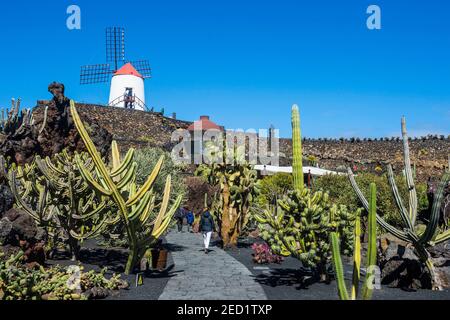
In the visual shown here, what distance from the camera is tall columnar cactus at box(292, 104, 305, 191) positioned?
9.92 meters

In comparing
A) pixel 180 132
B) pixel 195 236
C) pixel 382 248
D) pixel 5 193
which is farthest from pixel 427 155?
pixel 5 193

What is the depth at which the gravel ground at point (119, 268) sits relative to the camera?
8.08m

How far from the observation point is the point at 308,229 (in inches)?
338

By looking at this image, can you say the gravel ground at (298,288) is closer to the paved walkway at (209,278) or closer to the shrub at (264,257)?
the paved walkway at (209,278)

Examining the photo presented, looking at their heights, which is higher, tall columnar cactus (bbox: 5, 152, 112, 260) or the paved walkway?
tall columnar cactus (bbox: 5, 152, 112, 260)

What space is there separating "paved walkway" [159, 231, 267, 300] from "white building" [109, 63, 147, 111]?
3950 cm

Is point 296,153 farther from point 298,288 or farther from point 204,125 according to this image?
point 204,125

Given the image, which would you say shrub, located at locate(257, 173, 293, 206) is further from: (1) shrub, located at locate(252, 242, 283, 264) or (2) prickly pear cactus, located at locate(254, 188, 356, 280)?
(2) prickly pear cactus, located at locate(254, 188, 356, 280)

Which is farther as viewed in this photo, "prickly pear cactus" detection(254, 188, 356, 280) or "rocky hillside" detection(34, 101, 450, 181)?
"rocky hillside" detection(34, 101, 450, 181)

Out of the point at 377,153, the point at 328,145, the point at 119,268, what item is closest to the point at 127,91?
the point at 328,145

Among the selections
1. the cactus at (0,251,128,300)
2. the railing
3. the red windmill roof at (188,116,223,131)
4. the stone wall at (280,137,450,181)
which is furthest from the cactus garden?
the railing

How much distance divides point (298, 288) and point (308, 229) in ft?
3.68
